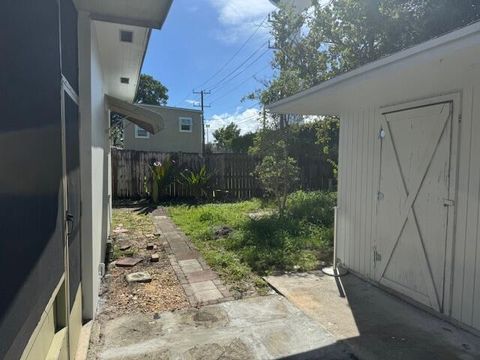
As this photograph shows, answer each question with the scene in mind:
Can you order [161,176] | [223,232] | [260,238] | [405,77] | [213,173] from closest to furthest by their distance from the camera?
[405,77], [260,238], [223,232], [161,176], [213,173]

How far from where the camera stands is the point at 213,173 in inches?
512

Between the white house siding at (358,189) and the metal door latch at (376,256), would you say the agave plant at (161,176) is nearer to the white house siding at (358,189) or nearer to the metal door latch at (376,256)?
the white house siding at (358,189)

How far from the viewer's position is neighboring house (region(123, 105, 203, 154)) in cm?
2308

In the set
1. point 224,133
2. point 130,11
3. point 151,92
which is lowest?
point 130,11

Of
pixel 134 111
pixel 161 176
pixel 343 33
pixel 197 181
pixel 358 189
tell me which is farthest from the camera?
pixel 197 181

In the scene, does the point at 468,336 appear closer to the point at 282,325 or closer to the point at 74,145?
the point at 282,325

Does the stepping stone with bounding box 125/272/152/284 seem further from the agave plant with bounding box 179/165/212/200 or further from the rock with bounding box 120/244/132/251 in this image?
the agave plant with bounding box 179/165/212/200

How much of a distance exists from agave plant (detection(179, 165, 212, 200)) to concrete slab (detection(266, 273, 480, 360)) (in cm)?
775

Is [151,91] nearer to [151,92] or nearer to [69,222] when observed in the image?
[151,92]

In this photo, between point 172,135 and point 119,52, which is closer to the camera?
point 119,52

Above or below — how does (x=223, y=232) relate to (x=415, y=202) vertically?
below

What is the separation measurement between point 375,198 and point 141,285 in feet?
10.7

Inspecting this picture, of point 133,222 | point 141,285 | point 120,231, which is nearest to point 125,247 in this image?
point 120,231

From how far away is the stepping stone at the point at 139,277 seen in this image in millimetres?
4922
